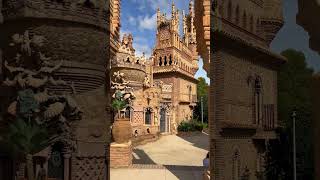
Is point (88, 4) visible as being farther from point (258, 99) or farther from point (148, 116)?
point (148, 116)

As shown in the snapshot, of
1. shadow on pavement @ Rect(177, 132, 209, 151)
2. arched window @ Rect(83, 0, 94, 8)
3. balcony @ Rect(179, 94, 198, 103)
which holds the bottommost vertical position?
shadow on pavement @ Rect(177, 132, 209, 151)

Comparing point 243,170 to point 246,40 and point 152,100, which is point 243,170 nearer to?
point 246,40

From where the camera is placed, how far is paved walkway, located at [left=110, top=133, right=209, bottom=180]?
55.4 feet

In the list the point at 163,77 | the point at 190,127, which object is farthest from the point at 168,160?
the point at 163,77

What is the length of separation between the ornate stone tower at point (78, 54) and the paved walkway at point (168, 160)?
592 cm

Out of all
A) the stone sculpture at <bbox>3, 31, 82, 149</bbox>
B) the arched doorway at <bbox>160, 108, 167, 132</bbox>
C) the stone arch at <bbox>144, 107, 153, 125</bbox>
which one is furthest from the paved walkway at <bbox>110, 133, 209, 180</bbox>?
the stone sculpture at <bbox>3, 31, 82, 149</bbox>

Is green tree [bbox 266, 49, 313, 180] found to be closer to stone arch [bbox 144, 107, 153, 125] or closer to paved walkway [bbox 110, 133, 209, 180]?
paved walkway [bbox 110, 133, 209, 180]

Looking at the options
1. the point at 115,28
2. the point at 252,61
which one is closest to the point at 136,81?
the point at 115,28

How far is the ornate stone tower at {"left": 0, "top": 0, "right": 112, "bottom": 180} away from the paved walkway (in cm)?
592

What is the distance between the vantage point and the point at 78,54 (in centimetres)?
1062

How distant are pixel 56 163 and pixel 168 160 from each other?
1317 cm

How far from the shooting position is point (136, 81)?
1351 inches

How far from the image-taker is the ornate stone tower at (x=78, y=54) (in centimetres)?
1023

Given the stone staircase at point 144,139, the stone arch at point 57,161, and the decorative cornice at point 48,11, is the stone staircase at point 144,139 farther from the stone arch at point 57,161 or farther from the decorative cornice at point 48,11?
the decorative cornice at point 48,11
